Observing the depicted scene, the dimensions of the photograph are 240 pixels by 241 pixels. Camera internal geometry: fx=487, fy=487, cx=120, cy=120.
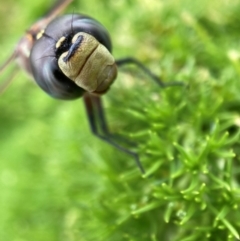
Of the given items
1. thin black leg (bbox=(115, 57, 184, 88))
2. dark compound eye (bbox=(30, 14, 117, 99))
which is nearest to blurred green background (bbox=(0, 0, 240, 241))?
thin black leg (bbox=(115, 57, 184, 88))

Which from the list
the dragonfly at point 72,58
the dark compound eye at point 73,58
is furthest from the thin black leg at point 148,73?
the dark compound eye at point 73,58

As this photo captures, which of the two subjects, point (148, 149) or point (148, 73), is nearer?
point (148, 149)

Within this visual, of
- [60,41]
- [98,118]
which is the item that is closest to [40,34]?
[60,41]

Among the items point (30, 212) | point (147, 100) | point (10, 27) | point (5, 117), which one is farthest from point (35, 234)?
point (10, 27)

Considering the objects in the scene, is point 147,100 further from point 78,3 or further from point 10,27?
point 10,27

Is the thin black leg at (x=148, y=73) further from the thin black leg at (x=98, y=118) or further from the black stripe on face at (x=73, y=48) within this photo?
the black stripe on face at (x=73, y=48)

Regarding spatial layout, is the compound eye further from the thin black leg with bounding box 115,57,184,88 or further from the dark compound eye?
the thin black leg with bounding box 115,57,184,88

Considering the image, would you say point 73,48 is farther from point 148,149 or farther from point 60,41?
point 148,149
